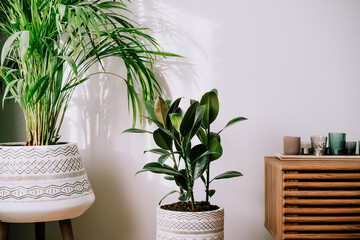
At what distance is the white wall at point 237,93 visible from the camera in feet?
6.96

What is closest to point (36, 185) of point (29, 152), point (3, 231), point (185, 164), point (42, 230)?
point (29, 152)

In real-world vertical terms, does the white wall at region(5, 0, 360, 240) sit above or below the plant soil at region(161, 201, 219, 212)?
above

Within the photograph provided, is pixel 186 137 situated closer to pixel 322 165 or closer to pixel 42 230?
pixel 322 165

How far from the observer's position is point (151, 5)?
2.21m

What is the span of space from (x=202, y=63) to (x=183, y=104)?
26 cm

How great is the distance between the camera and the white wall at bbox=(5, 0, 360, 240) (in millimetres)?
2121

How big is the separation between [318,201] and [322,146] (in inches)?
12.4

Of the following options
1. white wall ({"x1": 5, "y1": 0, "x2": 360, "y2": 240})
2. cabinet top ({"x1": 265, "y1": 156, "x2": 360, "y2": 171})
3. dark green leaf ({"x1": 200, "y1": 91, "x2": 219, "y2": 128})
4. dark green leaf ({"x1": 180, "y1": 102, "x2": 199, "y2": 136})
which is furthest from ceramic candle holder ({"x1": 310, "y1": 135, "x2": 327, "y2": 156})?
dark green leaf ({"x1": 180, "y1": 102, "x2": 199, "y2": 136})

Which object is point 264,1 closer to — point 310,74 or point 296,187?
point 310,74

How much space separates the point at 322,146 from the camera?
1.86 metres

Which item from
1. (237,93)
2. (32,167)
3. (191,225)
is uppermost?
(237,93)

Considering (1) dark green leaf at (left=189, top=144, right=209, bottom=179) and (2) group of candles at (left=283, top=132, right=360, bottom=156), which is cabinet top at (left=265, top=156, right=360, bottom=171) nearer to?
(2) group of candles at (left=283, top=132, right=360, bottom=156)

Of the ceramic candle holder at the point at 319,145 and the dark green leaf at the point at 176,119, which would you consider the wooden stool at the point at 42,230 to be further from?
the ceramic candle holder at the point at 319,145

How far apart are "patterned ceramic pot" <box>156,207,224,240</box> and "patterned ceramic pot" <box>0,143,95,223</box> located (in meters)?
0.40
